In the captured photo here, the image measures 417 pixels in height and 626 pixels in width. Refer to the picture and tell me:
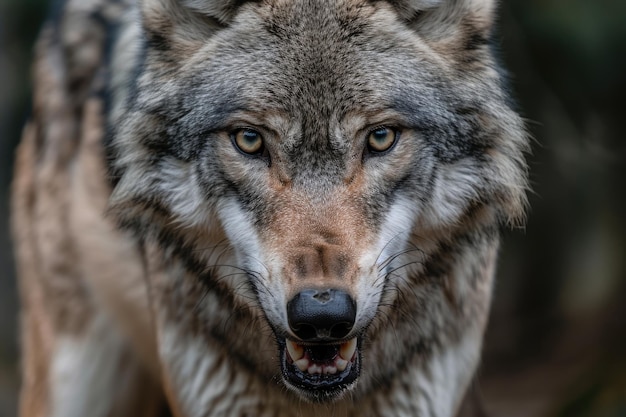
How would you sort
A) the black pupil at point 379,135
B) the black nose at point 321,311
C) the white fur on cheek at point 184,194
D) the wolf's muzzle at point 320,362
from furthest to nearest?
the white fur on cheek at point 184,194, the black pupil at point 379,135, the wolf's muzzle at point 320,362, the black nose at point 321,311

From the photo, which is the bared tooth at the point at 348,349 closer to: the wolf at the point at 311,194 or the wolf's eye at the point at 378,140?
the wolf at the point at 311,194

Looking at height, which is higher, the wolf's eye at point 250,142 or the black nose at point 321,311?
the wolf's eye at point 250,142

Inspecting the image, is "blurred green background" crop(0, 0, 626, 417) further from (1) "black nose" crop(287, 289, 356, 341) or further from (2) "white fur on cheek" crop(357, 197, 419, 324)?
(1) "black nose" crop(287, 289, 356, 341)

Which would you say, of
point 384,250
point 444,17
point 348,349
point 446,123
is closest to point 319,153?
point 384,250

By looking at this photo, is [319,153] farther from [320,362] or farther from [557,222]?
[557,222]

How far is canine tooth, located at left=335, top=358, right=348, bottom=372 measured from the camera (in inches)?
113

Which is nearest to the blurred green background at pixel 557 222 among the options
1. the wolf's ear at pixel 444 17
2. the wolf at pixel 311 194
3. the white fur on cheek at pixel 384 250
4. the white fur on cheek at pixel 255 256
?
the wolf at pixel 311 194

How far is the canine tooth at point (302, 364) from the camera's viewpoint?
9.41 ft

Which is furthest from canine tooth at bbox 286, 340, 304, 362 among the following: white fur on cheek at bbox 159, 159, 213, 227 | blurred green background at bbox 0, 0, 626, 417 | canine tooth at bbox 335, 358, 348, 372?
blurred green background at bbox 0, 0, 626, 417

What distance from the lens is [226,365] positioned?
11.8 ft

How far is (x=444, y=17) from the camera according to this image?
325 centimetres

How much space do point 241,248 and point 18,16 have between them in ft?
16.2

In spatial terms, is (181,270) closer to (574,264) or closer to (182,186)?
(182,186)

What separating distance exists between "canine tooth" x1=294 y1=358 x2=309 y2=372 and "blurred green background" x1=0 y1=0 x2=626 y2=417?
2864 millimetres
